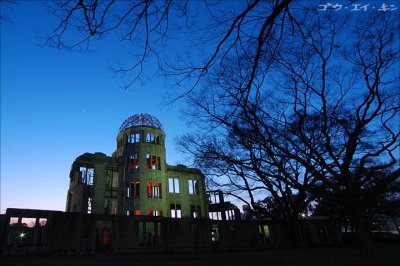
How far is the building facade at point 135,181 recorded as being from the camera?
104 ft

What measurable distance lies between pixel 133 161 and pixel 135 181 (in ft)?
9.06

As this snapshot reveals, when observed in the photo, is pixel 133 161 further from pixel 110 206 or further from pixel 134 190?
pixel 110 206

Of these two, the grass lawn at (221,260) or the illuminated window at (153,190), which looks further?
the illuminated window at (153,190)

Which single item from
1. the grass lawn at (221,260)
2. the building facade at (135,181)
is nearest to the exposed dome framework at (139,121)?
the building facade at (135,181)

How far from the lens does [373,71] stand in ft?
45.2

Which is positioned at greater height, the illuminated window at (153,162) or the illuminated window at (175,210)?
the illuminated window at (153,162)

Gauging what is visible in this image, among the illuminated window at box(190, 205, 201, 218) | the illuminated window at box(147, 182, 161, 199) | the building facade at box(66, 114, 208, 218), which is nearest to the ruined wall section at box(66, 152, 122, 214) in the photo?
the building facade at box(66, 114, 208, 218)

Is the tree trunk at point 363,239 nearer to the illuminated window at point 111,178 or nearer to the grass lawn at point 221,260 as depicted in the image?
the grass lawn at point 221,260

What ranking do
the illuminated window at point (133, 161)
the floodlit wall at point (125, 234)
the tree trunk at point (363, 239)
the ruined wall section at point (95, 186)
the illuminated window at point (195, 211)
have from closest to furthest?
the tree trunk at point (363, 239) → the floodlit wall at point (125, 234) → the ruined wall section at point (95, 186) → the illuminated window at point (133, 161) → the illuminated window at point (195, 211)

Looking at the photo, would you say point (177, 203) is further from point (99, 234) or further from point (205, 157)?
point (205, 157)

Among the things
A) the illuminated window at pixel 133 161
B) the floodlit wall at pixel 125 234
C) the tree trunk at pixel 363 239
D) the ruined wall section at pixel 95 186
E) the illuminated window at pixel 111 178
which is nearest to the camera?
the tree trunk at pixel 363 239

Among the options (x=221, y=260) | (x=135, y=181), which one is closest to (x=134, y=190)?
(x=135, y=181)

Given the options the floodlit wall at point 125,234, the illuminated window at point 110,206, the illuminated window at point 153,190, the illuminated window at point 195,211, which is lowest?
the floodlit wall at point 125,234

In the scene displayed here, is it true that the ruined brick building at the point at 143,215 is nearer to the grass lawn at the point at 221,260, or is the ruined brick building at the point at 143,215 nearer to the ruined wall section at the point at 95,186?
the ruined wall section at the point at 95,186
